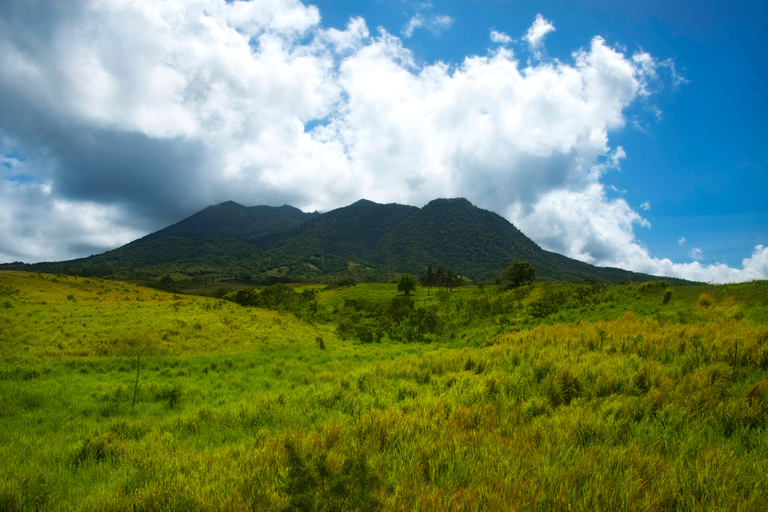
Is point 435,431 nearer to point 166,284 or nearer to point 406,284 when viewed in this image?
point 406,284

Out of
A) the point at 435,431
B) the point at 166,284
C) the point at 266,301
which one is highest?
the point at 166,284

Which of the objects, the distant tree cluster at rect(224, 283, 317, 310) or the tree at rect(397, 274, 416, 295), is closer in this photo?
the distant tree cluster at rect(224, 283, 317, 310)

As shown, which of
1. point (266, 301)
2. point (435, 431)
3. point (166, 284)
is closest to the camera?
point (435, 431)

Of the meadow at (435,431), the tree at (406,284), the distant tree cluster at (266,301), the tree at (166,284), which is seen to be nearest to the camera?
the meadow at (435,431)

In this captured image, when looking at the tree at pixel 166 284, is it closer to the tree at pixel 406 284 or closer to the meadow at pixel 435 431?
the tree at pixel 406 284

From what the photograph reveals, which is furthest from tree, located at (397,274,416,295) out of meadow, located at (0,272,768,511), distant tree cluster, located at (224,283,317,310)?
meadow, located at (0,272,768,511)

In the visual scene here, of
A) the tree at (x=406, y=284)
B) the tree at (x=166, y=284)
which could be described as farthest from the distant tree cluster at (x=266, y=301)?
the tree at (x=166, y=284)

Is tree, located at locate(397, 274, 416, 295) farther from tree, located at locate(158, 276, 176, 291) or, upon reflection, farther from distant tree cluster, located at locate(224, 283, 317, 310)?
tree, located at locate(158, 276, 176, 291)

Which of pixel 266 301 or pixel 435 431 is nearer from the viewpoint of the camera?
pixel 435 431

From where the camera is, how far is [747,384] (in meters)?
5.45

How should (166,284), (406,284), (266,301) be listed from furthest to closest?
1. (166,284)
2. (406,284)
3. (266,301)

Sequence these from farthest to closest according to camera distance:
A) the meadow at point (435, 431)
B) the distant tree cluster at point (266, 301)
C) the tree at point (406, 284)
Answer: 1. the tree at point (406, 284)
2. the distant tree cluster at point (266, 301)
3. the meadow at point (435, 431)

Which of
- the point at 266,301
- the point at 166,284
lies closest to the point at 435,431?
the point at 266,301

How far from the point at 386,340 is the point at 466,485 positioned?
21110mm
